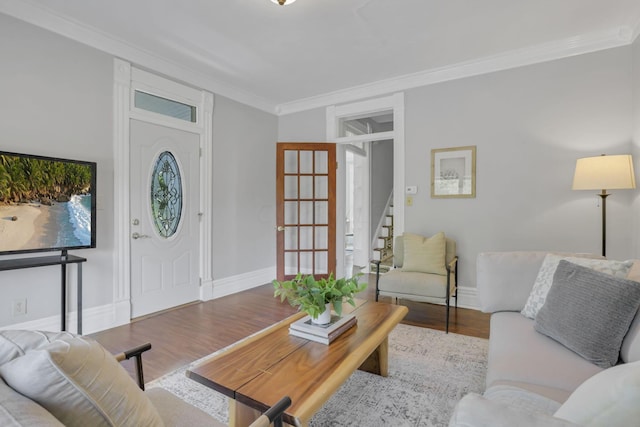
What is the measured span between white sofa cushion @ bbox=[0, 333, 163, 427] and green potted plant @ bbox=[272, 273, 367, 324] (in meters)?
0.97

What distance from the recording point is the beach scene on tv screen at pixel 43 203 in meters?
2.33

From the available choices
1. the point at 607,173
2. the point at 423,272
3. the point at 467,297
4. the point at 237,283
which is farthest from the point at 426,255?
the point at 237,283

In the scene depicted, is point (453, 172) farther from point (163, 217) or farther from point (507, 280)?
point (163, 217)

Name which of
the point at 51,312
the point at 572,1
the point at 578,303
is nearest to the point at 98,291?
the point at 51,312

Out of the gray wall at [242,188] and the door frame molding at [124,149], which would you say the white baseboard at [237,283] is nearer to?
the gray wall at [242,188]

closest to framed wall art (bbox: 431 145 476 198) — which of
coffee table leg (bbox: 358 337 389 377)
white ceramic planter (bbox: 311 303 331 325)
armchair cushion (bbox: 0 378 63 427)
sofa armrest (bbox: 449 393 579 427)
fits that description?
coffee table leg (bbox: 358 337 389 377)

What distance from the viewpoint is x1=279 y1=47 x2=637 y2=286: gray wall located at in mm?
3062

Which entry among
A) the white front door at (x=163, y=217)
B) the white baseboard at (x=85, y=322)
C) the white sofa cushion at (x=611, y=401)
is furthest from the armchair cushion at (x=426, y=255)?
the white baseboard at (x=85, y=322)

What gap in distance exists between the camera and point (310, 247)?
4.72m

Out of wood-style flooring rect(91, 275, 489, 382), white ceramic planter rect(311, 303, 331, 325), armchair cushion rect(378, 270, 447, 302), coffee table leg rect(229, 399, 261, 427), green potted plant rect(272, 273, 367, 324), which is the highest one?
green potted plant rect(272, 273, 367, 324)

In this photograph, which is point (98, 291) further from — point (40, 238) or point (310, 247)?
point (310, 247)

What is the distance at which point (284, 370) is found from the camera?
1.41m

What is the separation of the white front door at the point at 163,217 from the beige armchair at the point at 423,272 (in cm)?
225

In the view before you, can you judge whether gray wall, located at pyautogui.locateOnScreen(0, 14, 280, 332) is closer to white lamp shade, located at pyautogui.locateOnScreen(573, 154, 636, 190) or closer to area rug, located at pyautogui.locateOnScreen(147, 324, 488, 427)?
area rug, located at pyautogui.locateOnScreen(147, 324, 488, 427)
